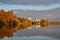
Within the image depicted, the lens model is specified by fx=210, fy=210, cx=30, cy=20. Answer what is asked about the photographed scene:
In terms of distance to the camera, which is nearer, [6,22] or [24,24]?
[6,22]

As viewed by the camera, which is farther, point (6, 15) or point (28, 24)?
point (6, 15)

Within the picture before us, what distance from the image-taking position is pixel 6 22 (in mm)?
15883

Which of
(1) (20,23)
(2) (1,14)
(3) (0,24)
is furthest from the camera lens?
(2) (1,14)

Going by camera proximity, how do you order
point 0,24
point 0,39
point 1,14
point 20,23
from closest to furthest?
point 0,39 → point 0,24 → point 20,23 → point 1,14

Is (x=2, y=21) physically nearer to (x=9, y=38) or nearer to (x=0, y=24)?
(x=0, y=24)

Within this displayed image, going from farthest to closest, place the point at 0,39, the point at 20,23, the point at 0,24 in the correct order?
the point at 20,23 → the point at 0,24 → the point at 0,39

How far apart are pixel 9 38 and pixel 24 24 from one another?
8.27 metres

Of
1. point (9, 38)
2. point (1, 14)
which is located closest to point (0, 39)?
point (9, 38)

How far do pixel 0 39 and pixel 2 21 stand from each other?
7100mm

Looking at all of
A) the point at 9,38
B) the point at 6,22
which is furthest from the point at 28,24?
the point at 9,38

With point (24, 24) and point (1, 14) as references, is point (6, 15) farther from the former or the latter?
point (24, 24)

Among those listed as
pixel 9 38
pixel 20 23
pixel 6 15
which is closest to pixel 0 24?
pixel 20 23

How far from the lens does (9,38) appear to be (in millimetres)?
9336

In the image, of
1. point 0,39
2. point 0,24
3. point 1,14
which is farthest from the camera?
point 1,14
